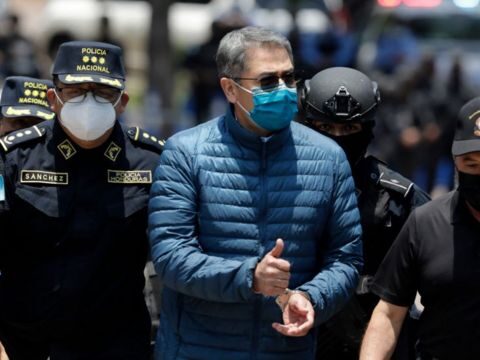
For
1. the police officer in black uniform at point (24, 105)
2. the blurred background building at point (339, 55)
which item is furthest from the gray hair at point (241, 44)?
the blurred background building at point (339, 55)

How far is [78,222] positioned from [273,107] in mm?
1184

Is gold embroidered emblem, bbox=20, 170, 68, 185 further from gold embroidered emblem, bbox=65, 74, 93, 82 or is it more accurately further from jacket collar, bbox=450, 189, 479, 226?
jacket collar, bbox=450, 189, 479, 226

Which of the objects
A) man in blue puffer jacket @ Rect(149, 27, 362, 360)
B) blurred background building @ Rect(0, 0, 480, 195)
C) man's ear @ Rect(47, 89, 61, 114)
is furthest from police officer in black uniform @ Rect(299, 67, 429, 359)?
blurred background building @ Rect(0, 0, 480, 195)

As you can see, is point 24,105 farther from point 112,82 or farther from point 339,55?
point 339,55

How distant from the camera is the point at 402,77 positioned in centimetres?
1900

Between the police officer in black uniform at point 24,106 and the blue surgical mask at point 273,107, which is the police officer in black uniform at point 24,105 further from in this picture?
the blue surgical mask at point 273,107

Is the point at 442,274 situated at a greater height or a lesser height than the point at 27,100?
greater

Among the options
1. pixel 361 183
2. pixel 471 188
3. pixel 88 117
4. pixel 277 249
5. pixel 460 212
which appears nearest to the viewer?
pixel 277 249

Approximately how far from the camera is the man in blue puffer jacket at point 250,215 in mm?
5402

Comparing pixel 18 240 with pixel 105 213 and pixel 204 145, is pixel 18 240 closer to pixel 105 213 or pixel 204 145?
pixel 105 213

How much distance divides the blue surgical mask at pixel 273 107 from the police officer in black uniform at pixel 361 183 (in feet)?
2.77

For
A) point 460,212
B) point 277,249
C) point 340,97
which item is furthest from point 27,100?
point 460,212

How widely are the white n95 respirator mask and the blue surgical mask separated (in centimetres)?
89

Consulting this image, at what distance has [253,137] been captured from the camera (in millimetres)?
5504
